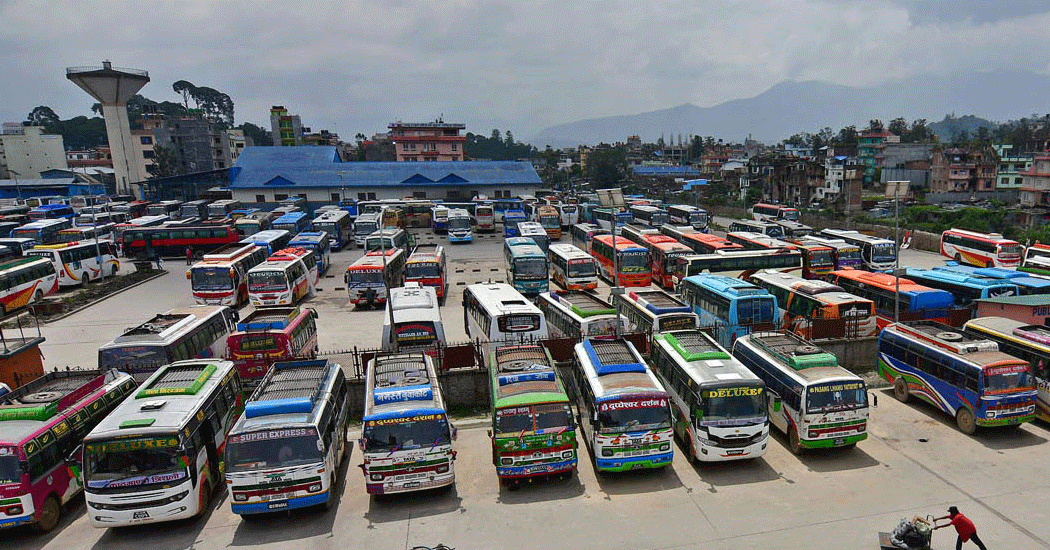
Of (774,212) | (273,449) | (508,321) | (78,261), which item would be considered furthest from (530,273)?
(774,212)

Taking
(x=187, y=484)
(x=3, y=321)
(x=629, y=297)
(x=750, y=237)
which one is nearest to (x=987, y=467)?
(x=629, y=297)

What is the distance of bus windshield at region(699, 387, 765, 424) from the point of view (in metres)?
12.6

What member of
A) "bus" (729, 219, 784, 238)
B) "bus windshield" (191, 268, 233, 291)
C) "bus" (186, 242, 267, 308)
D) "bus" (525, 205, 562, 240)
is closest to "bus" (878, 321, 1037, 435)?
"bus" (729, 219, 784, 238)

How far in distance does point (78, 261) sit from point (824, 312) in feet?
130

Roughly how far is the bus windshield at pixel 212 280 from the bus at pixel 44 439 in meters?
14.0

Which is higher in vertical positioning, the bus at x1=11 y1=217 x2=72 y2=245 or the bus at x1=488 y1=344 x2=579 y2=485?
the bus at x1=11 y1=217 x2=72 y2=245

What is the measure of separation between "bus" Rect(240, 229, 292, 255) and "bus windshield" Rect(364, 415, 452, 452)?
1074 inches

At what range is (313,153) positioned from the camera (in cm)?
8088

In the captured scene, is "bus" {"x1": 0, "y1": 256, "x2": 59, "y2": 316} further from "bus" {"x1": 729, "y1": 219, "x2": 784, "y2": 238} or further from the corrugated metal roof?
"bus" {"x1": 729, "y1": 219, "x2": 784, "y2": 238}

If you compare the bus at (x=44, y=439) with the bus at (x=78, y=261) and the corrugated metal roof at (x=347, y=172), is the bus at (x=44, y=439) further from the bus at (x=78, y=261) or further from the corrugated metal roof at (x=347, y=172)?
Result: the corrugated metal roof at (x=347, y=172)

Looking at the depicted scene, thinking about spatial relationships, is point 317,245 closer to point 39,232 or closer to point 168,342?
point 168,342

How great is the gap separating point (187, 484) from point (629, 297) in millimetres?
15457

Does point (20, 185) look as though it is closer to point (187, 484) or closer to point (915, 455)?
point (187, 484)

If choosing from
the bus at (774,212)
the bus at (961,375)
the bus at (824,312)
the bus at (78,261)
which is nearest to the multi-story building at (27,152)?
the bus at (78,261)
